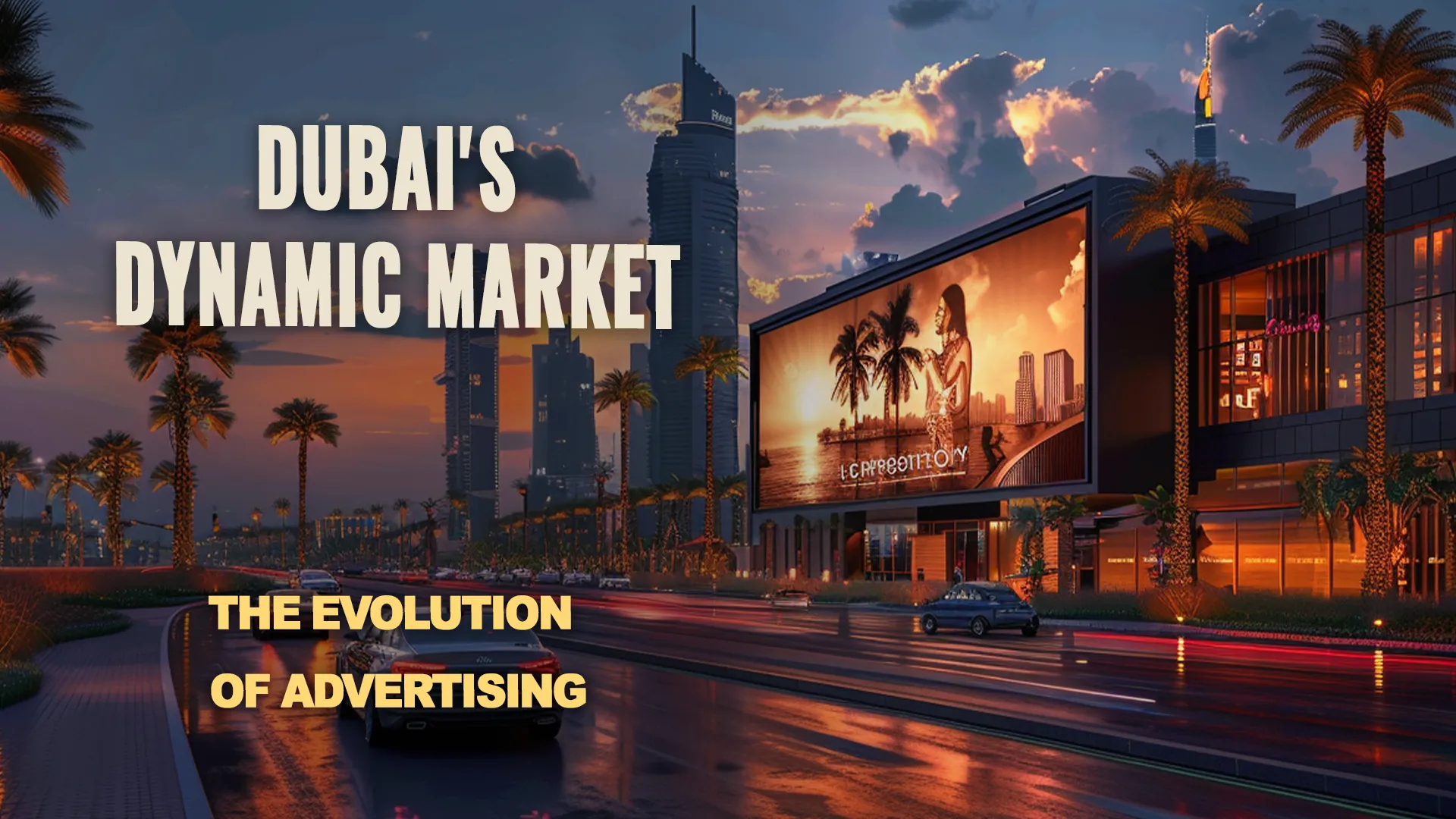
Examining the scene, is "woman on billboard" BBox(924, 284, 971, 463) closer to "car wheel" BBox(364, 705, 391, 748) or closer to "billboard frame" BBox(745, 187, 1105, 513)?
"billboard frame" BBox(745, 187, 1105, 513)

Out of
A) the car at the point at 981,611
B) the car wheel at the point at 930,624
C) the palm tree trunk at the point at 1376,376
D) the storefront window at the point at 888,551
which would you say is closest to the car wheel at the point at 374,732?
the car at the point at 981,611

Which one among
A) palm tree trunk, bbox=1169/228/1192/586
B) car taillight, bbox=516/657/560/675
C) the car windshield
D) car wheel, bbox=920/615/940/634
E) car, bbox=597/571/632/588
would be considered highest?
palm tree trunk, bbox=1169/228/1192/586

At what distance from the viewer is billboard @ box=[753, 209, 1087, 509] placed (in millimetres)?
70750

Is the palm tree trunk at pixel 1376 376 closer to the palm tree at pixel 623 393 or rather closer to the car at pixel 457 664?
the car at pixel 457 664

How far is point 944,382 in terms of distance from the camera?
8206 centimetres

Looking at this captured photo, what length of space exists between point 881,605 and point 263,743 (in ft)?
174

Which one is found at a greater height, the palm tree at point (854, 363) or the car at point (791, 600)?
the palm tree at point (854, 363)

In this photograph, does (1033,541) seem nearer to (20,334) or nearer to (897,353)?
(897,353)

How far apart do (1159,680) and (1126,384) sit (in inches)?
1753

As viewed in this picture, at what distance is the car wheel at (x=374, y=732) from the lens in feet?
52.1

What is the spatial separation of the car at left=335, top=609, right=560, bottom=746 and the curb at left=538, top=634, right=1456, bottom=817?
17.9ft

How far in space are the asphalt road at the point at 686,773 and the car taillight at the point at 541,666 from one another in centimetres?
88

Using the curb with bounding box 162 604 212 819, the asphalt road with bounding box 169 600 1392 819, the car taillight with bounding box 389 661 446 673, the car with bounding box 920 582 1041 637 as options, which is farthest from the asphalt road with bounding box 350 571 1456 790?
the curb with bounding box 162 604 212 819

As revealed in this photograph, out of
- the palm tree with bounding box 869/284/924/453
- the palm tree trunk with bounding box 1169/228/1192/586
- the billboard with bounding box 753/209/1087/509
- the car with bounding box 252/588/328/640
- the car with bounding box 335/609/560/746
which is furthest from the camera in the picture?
the palm tree with bounding box 869/284/924/453
